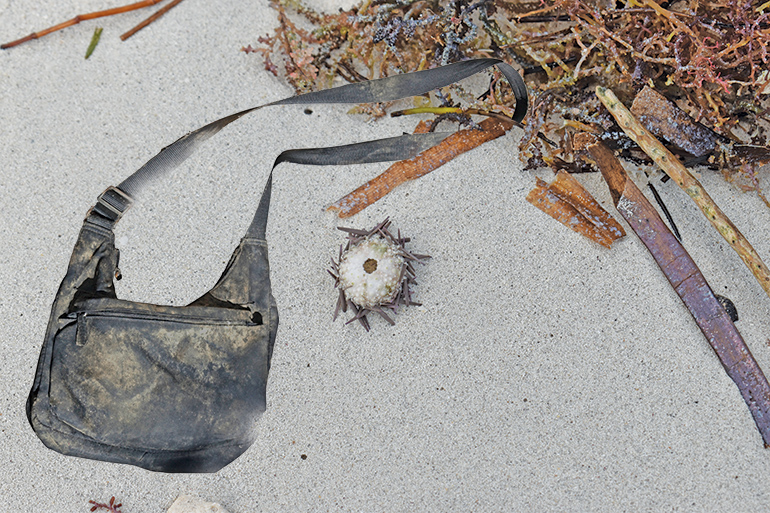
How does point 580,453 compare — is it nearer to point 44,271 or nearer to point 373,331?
point 373,331

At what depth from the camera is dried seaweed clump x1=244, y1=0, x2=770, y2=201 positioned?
1.87 meters

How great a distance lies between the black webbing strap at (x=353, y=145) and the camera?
6.66ft

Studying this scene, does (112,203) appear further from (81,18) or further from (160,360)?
(81,18)

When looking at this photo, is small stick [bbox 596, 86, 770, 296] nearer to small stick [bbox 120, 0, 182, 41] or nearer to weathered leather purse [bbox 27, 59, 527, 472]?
weathered leather purse [bbox 27, 59, 527, 472]

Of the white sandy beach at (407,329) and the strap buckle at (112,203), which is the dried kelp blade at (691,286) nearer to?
the white sandy beach at (407,329)

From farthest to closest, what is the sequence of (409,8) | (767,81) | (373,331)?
(409,8), (373,331), (767,81)

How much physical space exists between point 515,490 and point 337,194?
1.45 metres

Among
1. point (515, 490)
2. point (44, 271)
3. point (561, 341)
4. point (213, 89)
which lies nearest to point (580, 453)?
point (515, 490)

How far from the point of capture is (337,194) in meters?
2.08

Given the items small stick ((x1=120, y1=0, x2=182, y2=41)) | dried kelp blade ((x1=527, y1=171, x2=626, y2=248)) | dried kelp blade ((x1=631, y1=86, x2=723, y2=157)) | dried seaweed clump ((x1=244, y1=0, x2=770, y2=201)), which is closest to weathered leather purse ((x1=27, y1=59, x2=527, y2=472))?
dried seaweed clump ((x1=244, y1=0, x2=770, y2=201))

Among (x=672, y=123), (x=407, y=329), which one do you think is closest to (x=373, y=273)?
(x=407, y=329)

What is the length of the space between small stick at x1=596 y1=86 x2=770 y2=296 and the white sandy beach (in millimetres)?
146

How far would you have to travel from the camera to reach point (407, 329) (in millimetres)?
1969

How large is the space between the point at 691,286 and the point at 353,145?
1529 millimetres
